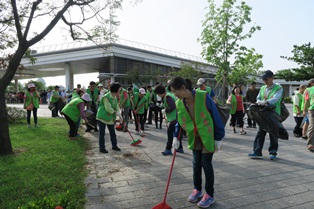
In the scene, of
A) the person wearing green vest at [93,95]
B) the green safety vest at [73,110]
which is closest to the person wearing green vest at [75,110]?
the green safety vest at [73,110]

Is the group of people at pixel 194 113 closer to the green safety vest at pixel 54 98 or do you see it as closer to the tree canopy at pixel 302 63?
the green safety vest at pixel 54 98

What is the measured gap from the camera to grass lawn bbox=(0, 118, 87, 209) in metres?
3.24

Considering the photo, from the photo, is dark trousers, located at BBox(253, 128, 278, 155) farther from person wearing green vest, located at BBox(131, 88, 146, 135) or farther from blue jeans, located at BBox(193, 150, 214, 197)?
person wearing green vest, located at BBox(131, 88, 146, 135)

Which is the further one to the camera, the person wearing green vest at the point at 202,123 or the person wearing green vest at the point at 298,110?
the person wearing green vest at the point at 298,110

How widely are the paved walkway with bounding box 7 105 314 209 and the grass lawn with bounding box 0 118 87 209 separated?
0.24 meters

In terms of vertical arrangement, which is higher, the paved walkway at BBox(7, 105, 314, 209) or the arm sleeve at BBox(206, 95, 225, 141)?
the arm sleeve at BBox(206, 95, 225, 141)

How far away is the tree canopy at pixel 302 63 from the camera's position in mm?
26891

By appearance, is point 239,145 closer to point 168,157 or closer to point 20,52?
point 168,157

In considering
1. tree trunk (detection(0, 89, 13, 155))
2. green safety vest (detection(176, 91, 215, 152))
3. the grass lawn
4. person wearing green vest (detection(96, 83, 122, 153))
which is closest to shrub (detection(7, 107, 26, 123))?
the grass lawn

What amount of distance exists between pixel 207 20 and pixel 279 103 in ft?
38.0

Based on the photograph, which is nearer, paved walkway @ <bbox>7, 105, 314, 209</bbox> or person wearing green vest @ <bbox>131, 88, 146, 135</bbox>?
paved walkway @ <bbox>7, 105, 314, 209</bbox>

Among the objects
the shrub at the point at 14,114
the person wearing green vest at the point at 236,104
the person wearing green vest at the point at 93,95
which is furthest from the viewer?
the shrub at the point at 14,114

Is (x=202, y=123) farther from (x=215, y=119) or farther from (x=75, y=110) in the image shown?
(x=75, y=110)

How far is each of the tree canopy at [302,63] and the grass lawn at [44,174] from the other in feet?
91.0
